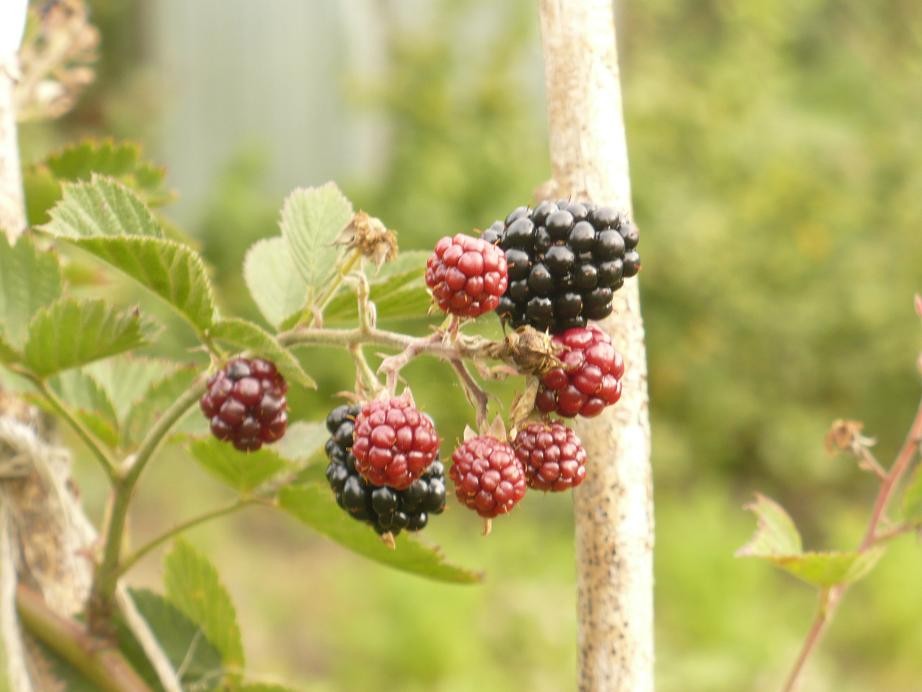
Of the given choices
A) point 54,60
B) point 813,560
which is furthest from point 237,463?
point 54,60

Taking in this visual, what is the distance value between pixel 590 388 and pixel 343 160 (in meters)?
4.62

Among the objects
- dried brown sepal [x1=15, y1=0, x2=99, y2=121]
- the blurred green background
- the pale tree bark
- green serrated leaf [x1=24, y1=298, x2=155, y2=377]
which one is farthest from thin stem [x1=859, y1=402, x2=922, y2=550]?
the blurred green background

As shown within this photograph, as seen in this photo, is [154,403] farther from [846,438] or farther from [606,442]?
[846,438]

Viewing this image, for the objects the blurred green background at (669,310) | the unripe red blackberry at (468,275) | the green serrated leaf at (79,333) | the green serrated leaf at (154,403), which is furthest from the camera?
the blurred green background at (669,310)

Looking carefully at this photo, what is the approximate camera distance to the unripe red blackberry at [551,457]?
1.75 feet

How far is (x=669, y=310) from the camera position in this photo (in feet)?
13.7

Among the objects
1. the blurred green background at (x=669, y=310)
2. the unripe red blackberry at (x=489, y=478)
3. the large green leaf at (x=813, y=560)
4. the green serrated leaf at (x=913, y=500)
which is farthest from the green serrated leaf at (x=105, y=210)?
the blurred green background at (x=669, y=310)

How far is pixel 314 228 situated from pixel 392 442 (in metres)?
0.17

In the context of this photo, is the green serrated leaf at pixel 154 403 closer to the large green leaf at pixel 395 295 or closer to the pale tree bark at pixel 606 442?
the large green leaf at pixel 395 295

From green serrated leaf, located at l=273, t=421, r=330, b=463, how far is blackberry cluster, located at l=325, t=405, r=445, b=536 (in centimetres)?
13

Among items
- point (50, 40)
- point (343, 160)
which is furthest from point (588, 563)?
point (343, 160)

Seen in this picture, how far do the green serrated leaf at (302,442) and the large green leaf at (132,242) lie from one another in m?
0.15

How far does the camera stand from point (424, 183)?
4.16m

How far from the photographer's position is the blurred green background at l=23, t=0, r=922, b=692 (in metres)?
3.07
